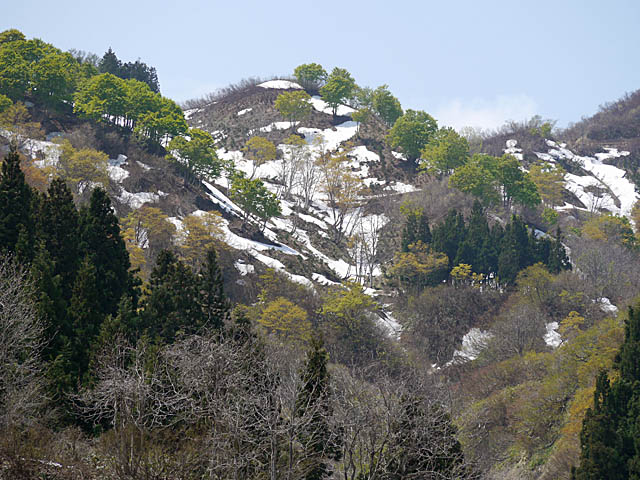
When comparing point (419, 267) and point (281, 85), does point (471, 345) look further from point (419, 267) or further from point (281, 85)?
point (281, 85)

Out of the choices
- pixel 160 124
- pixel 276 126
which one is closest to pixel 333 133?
pixel 276 126

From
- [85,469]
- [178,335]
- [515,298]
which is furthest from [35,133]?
[85,469]

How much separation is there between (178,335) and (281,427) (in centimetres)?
1158

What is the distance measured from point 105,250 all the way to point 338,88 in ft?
245

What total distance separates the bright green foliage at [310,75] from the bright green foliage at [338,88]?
33.9 feet

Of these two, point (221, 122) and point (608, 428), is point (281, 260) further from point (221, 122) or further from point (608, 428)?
point (221, 122)

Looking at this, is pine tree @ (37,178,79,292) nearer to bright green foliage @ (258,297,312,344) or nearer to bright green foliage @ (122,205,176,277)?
bright green foliage @ (258,297,312,344)

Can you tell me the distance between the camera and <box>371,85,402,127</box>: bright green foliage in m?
102

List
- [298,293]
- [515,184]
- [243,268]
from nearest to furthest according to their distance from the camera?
[298,293]
[243,268]
[515,184]

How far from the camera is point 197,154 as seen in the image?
67.6 meters

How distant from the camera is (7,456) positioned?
46.4ft

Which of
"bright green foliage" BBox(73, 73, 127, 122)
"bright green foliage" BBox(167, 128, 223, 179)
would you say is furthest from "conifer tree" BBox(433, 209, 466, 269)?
"bright green foliage" BBox(73, 73, 127, 122)

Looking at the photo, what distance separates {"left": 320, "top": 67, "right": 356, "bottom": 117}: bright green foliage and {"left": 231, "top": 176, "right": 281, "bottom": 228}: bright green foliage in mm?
41935

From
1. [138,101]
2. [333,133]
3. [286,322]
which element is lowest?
[286,322]
